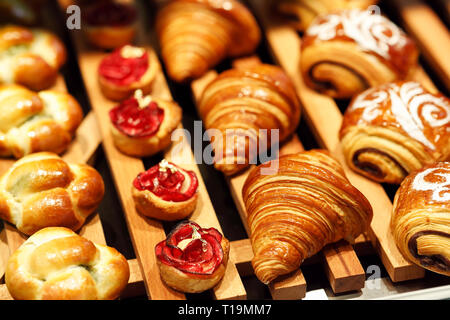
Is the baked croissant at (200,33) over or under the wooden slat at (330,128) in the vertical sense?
over

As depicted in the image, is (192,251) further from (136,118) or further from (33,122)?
(33,122)

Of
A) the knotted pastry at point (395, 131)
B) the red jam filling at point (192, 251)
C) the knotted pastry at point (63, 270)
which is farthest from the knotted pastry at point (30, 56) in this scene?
the knotted pastry at point (395, 131)

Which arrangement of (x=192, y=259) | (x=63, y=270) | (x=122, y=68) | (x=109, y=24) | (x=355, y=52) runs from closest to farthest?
(x=63, y=270)
(x=192, y=259)
(x=355, y=52)
(x=122, y=68)
(x=109, y=24)

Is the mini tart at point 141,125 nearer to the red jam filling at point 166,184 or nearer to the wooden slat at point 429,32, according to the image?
the red jam filling at point 166,184

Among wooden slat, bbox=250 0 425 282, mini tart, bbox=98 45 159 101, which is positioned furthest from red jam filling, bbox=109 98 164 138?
wooden slat, bbox=250 0 425 282

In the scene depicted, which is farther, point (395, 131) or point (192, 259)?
point (395, 131)

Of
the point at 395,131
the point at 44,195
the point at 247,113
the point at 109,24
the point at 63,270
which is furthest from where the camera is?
the point at 109,24

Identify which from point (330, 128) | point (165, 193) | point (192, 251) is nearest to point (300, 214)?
point (192, 251)

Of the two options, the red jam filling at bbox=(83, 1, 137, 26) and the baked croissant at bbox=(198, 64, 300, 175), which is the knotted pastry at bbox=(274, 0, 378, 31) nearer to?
the baked croissant at bbox=(198, 64, 300, 175)
